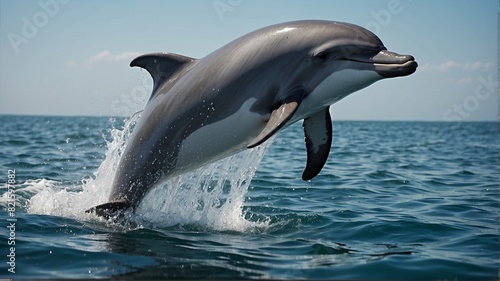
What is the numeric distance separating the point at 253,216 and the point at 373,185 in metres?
4.83

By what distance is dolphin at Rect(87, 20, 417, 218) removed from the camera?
5.97 metres

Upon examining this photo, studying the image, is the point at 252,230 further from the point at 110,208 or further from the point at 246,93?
the point at 246,93

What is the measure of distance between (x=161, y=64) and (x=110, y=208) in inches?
75.2

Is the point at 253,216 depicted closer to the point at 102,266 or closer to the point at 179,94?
the point at 179,94

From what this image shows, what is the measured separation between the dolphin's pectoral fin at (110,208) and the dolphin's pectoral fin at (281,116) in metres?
2.25

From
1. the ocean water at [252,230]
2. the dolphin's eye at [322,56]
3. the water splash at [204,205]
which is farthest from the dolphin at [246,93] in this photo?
the ocean water at [252,230]

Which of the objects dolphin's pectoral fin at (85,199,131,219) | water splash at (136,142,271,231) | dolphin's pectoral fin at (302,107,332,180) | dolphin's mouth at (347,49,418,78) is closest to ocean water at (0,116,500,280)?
water splash at (136,142,271,231)

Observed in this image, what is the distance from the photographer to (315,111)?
22.0ft

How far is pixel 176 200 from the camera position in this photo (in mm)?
8328

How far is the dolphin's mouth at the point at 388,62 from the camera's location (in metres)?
5.65

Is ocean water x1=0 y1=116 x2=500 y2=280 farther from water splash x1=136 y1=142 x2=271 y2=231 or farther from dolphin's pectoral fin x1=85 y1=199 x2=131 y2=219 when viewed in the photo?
dolphin's pectoral fin x1=85 y1=199 x2=131 y2=219

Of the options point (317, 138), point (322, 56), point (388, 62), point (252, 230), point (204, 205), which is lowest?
point (252, 230)

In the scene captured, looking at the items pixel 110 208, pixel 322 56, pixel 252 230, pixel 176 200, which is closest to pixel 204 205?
pixel 176 200

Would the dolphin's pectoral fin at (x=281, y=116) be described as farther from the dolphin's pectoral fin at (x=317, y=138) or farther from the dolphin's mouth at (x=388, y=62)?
the dolphin's pectoral fin at (x=317, y=138)
